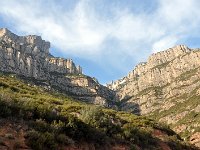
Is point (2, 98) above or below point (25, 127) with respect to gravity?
above

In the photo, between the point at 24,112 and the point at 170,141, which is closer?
the point at 24,112

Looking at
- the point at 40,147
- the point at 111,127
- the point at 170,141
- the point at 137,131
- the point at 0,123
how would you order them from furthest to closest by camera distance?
the point at 170,141, the point at 137,131, the point at 111,127, the point at 0,123, the point at 40,147

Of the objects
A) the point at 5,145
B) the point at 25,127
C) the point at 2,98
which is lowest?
the point at 5,145

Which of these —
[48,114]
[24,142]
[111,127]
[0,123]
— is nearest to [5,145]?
[24,142]

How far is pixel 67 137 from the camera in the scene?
20.5 m

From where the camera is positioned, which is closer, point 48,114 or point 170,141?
point 48,114

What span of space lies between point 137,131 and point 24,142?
54.0 ft

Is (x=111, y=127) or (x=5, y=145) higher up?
(x=111, y=127)

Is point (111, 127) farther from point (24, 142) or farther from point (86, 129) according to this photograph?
point (24, 142)

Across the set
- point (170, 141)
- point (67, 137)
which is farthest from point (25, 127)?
point (170, 141)

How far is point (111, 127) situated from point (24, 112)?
9603mm

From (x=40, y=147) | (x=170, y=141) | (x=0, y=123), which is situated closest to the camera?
(x=40, y=147)

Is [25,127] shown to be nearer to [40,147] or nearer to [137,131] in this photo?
[40,147]

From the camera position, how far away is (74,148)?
20.4m
